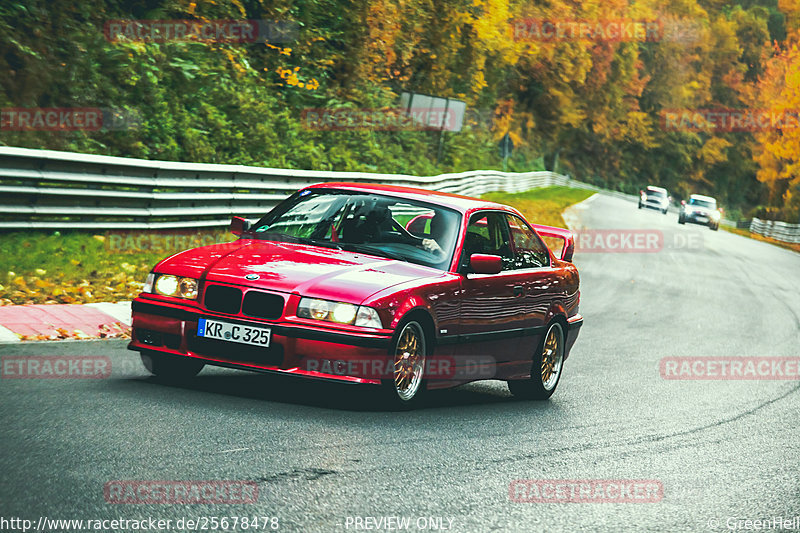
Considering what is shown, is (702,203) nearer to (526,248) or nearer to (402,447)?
(526,248)

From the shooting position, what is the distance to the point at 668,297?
1958 cm

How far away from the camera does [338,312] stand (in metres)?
6.76

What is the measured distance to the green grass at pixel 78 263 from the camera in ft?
35.7

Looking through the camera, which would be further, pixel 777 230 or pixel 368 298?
pixel 777 230

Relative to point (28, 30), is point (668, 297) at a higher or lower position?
lower

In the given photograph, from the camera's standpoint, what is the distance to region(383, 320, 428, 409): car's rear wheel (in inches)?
273

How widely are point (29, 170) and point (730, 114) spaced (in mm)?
99777

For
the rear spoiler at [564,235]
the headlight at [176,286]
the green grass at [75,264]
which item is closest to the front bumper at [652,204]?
the green grass at [75,264]

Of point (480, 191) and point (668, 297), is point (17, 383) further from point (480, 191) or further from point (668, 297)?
point (480, 191)

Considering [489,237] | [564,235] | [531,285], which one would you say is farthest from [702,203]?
[489,237]

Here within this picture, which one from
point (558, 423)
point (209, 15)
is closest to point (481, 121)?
point (209, 15)

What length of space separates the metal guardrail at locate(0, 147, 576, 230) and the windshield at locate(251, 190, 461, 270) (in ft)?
15.8

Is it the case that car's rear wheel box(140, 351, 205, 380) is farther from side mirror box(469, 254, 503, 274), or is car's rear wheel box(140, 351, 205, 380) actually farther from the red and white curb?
side mirror box(469, 254, 503, 274)

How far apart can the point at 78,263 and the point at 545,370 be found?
19.6 ft
